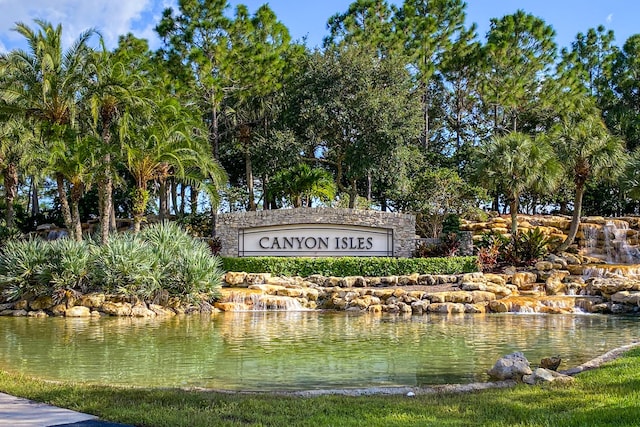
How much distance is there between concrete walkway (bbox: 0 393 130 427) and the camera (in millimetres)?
5418

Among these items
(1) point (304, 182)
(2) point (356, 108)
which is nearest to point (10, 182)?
(1) point (304, 182)

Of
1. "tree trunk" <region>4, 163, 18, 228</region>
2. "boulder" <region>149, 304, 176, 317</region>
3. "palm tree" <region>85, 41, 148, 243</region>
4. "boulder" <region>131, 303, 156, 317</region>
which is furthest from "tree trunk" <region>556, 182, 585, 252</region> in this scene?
"tree trunk" <region>4, 163, 18, 228</region>

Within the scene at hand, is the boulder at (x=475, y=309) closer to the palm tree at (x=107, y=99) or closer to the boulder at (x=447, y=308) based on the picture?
the boulder at (x=447, y=308)

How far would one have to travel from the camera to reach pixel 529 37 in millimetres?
38312

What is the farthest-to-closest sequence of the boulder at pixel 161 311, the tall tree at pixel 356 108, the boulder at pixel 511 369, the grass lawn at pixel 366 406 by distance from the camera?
1. the tall tree at pixel 356 108
2. the boulder at pixel 161 311
3. the boulder at pixel 511 369
4. the grass lawn at pixel 366 406

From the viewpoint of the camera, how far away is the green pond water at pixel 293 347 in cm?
892

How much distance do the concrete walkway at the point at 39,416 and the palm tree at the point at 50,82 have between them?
16.6 m

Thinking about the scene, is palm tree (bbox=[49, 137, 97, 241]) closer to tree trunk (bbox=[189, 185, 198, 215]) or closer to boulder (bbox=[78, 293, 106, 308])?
boulder (bbox=[78, 293, 106, 308])

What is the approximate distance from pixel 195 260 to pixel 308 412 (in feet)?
44.9

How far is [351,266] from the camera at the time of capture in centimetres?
2370

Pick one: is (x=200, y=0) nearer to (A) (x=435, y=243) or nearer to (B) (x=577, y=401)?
(A) (x=435, y=243)

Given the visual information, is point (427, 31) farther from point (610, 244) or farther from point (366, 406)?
point (366, 406)

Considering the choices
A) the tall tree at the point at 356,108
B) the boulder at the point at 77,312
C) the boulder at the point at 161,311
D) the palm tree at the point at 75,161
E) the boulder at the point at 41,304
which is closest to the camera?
the boulder at the point at 77,312

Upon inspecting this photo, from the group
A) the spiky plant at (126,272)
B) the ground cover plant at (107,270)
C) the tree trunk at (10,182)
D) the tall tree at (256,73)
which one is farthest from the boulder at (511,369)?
the tree trunk at (10,182)
